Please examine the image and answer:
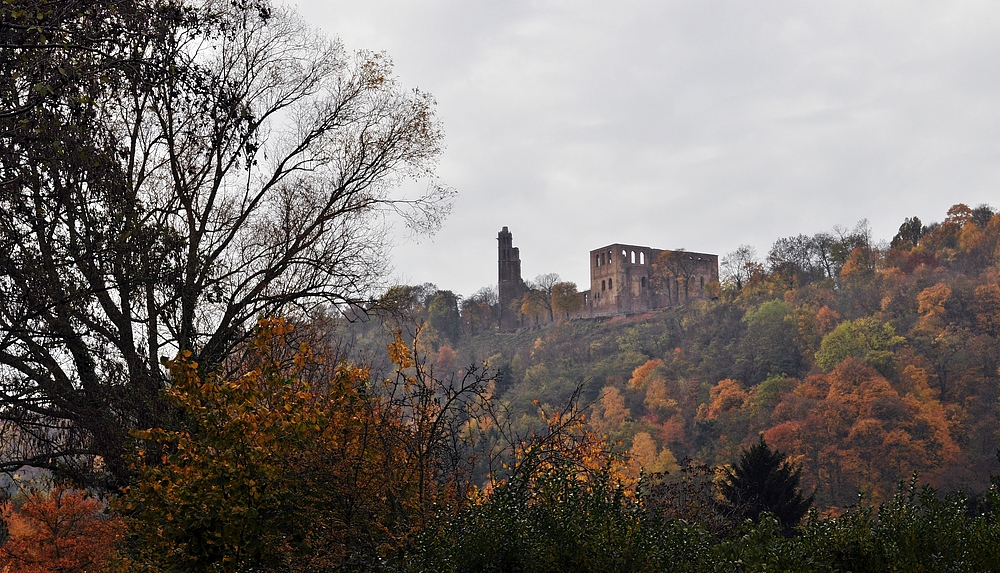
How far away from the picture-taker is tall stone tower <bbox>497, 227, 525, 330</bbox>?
10100 centimetres

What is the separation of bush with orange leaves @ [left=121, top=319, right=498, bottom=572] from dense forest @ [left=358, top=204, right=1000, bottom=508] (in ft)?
67.4

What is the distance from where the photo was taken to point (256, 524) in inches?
228

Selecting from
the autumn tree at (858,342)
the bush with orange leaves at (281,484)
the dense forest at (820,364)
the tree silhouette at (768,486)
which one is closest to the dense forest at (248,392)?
the bush with orange leaves at (281,484)

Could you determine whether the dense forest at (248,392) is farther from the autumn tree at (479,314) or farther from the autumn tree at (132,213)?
the autumn tree at (479,314)

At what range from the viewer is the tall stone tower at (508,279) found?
101000 mm

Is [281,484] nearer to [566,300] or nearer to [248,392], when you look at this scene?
[248,392]

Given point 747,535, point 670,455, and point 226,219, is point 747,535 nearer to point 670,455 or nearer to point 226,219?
point 226,219

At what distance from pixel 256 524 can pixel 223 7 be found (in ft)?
20.9

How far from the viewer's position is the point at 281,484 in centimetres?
602

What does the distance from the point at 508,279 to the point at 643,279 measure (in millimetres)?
17785

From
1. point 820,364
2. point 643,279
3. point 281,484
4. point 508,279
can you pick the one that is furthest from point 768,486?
point 508,279

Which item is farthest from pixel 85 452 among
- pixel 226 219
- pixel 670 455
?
pixel 670 455

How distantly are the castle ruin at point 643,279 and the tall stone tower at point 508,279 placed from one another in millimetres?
9361

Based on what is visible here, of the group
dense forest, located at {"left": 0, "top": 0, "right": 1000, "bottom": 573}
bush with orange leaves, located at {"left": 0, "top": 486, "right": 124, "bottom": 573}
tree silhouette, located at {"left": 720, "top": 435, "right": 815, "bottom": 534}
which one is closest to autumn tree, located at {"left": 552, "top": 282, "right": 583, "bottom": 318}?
tree silhouette, located at {"left": 720, "top": 435, "right": 815, "bottom": 534}
